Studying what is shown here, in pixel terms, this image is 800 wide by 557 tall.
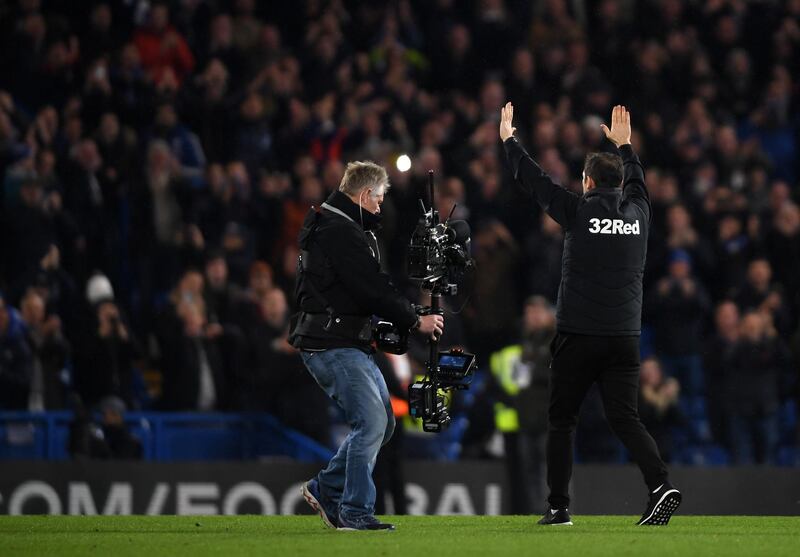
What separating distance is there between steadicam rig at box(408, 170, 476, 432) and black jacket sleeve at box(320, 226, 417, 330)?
29 centimetres

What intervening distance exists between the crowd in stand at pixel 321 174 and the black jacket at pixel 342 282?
18.0ft

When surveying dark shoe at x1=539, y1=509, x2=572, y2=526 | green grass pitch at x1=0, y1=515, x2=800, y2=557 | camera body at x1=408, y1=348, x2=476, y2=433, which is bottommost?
green grass pitch at x1=0, y1=515, x2=800, y2=557

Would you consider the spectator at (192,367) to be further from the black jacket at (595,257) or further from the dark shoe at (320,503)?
the black jacket at (595,257)

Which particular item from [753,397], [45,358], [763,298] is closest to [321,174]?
[45,358]

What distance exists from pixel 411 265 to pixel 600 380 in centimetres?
135

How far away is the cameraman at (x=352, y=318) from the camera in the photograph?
8891 mm

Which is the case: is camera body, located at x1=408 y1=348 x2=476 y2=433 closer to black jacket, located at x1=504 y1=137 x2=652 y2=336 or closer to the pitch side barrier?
black jacket, located at x1=504 y1=137 x2=652 y2=336

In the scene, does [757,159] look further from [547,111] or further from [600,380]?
[600,380]

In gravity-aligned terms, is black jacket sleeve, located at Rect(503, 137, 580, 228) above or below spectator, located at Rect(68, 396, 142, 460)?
above

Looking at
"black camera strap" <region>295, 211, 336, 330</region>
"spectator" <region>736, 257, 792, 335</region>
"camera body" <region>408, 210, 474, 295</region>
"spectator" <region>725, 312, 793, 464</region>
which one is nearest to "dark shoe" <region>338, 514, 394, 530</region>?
"black camera strap" <region>295, 211, 336, 330</region>

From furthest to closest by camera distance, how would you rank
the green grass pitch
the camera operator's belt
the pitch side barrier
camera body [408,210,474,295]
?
the pitch side barrier < camera body [408,210,474,295] < the camera operator's belt < the green grass pitch

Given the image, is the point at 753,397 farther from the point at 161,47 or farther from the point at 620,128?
the point at 161,47

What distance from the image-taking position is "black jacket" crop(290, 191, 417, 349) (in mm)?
8891

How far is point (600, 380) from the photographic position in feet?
31.5
